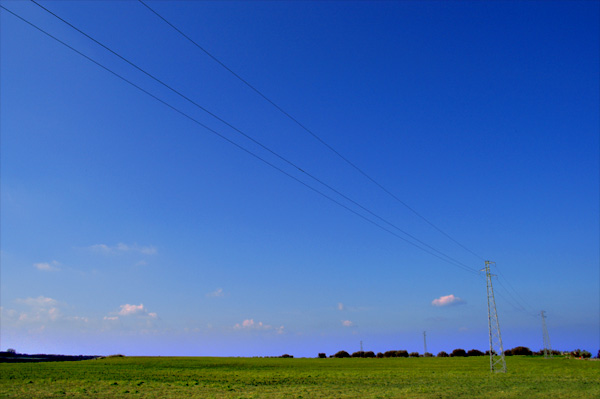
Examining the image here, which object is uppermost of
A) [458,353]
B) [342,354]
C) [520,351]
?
[520,351]

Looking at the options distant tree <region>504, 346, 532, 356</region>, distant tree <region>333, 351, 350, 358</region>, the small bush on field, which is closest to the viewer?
the small bush on field

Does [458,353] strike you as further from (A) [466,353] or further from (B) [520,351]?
(B) [520,351]

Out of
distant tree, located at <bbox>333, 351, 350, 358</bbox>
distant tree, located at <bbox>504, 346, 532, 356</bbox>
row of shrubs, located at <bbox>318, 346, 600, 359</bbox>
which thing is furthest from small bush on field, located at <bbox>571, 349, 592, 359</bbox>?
distant tree, located at <bbox>333, 351, 350, 358</bbox>

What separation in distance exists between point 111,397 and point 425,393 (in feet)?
80.6

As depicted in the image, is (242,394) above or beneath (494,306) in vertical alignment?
beneath

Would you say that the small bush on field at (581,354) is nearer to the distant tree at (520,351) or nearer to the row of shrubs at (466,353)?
the row of shrubs at (466,353)

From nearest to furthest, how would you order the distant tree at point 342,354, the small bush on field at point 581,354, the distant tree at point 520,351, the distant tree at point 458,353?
1. the small bush on field at point 581,354
2. the distant tree at point 520,351
3. the distant tree at point 458,353
4. the distant tree at point 342,354

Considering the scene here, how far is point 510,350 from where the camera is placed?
16862 cm

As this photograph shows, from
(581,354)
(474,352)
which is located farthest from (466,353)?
(581,354)

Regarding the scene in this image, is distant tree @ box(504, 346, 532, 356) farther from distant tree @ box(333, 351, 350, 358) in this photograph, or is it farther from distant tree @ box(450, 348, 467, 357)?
distant tree @ box(333, 351, 350, 358)

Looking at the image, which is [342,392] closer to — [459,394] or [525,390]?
[459,394]

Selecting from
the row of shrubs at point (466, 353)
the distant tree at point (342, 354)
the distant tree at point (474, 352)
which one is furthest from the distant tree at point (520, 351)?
the distant tree at point (342, 354)

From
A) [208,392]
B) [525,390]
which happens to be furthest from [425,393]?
[208,392]

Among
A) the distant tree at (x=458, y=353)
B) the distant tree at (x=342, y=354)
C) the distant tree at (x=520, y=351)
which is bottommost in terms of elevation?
the distant tree at (x=342, y=354)
